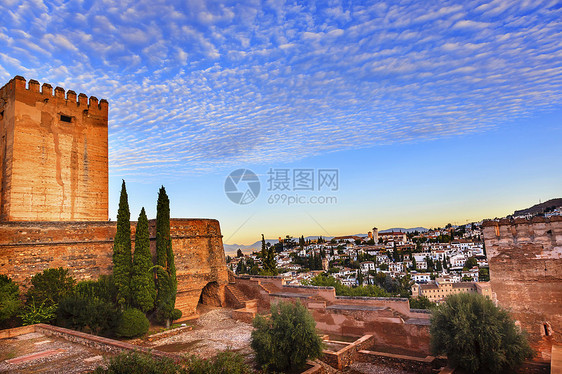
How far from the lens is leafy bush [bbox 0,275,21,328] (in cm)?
1062

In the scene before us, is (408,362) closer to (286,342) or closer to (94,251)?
(286,342)

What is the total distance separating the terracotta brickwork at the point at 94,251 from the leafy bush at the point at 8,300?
3.92ft

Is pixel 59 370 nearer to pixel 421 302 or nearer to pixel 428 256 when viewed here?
pixel 421 302

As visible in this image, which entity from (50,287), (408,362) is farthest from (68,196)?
(408,362)

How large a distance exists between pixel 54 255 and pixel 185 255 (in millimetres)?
5074

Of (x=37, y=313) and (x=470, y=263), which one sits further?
(x=470, y=263)

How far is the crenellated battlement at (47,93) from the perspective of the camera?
657 inches

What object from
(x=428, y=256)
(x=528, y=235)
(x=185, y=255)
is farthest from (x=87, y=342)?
(x=428, y=256)

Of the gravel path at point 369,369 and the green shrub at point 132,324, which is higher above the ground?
the green shrub at point 132,324

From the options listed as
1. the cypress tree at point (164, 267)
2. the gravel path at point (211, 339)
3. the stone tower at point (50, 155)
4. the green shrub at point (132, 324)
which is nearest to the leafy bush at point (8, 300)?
the green shrub at point (132, 324)

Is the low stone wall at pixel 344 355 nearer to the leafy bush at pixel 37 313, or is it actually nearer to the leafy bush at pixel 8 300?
the leafy bush at pixel 37 313

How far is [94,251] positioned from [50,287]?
2733mm

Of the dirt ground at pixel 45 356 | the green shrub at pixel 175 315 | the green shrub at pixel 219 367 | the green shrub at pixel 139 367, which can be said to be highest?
the green shrub at pixel 139 367

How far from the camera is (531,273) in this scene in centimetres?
887
